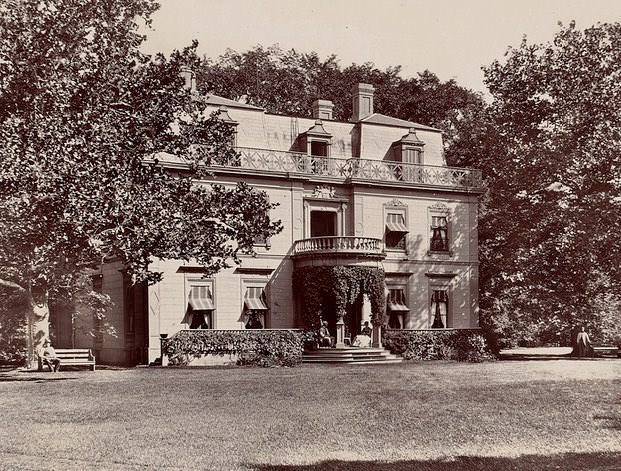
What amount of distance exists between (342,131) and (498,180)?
7.14 m

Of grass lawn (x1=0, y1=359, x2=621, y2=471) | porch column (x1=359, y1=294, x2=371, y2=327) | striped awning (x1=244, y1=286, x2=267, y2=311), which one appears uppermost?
striped awning (x1=244, y1=286, x2=267, y2=311)

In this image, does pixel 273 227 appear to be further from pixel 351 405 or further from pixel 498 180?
pixel 498 180

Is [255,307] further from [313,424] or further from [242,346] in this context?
[313,424]

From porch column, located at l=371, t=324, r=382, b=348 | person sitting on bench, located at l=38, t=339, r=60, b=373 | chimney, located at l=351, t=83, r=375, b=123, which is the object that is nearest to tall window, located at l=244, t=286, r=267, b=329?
porch column, located at l=371, t=324, r=382, b=348

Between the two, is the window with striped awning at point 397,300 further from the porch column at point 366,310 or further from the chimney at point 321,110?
the chimney at point 321,110

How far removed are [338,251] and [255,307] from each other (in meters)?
3.63

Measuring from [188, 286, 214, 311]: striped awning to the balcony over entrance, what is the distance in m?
3.62

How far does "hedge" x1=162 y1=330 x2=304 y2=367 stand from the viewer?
2653 centimetres

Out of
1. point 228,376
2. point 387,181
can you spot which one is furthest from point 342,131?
point 228,376

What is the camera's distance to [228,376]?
65.5 ft

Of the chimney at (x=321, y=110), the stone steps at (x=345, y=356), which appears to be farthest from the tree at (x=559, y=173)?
the stone steps at (x=345, y=356)

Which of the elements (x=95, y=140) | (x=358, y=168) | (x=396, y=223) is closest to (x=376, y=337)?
(x=396, y=223)

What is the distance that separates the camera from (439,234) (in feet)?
109

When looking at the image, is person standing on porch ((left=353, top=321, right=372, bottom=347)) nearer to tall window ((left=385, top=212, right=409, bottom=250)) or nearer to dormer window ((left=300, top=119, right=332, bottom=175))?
tall window ((left=385, top=212, right=409, bottom=250))
